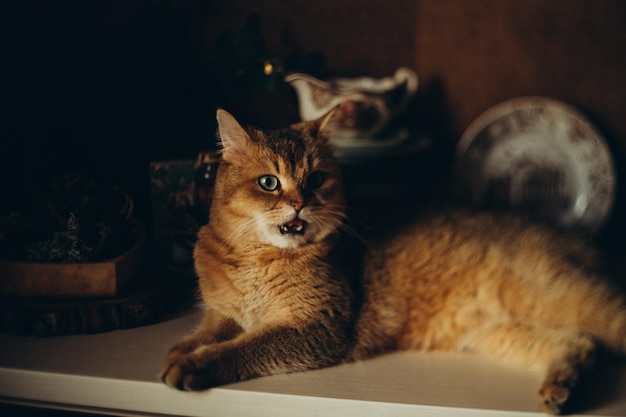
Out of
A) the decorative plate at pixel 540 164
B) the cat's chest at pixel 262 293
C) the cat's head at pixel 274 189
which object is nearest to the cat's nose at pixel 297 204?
the cat's head at pixel 274 189

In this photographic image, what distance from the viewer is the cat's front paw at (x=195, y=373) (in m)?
0.88

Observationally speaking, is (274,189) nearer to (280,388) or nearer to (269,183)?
(269,183)

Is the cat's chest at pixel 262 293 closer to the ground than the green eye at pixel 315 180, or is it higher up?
closer to the ground

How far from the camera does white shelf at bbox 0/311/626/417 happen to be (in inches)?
34.6

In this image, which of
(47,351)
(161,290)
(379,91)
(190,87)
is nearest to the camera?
(47,351)

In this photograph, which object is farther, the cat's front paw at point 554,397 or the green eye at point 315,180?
the green eye at point 315,180

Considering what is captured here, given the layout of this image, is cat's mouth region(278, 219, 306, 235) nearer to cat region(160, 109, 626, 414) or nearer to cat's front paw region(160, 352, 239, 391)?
cat region(160, 109, 626, 414)

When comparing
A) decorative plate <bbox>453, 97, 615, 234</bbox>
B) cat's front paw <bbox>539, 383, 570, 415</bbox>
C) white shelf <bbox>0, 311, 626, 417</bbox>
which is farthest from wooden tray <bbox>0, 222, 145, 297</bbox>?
decorative plate <bbox>453, 97, 615, 234</bbox>

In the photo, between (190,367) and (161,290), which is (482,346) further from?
(161,290)

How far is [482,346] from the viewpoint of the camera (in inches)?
42.8

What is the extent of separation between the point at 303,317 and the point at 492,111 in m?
0.94

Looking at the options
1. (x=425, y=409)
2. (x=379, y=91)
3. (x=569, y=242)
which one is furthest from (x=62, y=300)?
(x=569, y=242)

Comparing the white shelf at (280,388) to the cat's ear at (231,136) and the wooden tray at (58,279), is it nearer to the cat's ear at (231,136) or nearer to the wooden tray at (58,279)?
the wooden tray at (58,279)

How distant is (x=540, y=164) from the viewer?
1.55 metres
